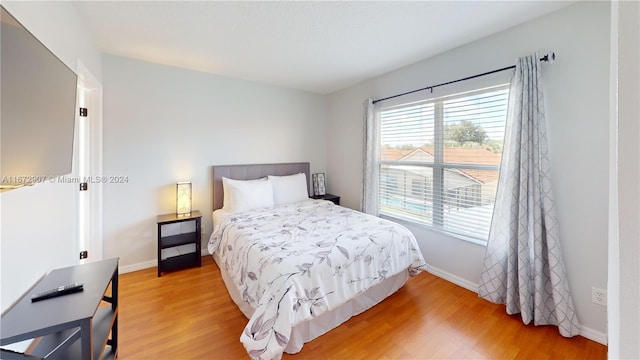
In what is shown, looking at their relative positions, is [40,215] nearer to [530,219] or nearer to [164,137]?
[164,137]

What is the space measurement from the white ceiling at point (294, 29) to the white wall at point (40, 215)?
1.24ft

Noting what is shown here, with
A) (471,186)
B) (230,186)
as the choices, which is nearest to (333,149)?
(230,186)

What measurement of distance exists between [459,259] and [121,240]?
146 inches

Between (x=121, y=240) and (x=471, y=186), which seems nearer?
(x=471, y=186)

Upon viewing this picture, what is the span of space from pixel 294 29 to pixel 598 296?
309 centimetres

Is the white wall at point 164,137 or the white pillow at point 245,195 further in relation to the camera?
the white pillow at point 245,195

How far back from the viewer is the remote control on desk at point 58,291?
1119 millimetres

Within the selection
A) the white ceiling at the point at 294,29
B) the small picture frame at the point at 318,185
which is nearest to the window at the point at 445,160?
the white ceiling at the point at 294,29

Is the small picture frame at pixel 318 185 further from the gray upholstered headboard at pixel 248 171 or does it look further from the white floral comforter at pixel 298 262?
the white floral comforter at pixel 298 262

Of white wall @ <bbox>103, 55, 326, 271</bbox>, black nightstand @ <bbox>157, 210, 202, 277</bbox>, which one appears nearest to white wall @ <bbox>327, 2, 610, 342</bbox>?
white wall @ <bbox>103, 55, 326, 271</bbox>

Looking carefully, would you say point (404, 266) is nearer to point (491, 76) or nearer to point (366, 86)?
point (491, 76)

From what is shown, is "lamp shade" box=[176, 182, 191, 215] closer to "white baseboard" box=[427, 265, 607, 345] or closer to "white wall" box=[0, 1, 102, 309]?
"white wall" box=[0, 1, 102, 309]

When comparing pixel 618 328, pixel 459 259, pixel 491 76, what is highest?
pixel 491 76

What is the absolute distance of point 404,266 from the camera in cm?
226
